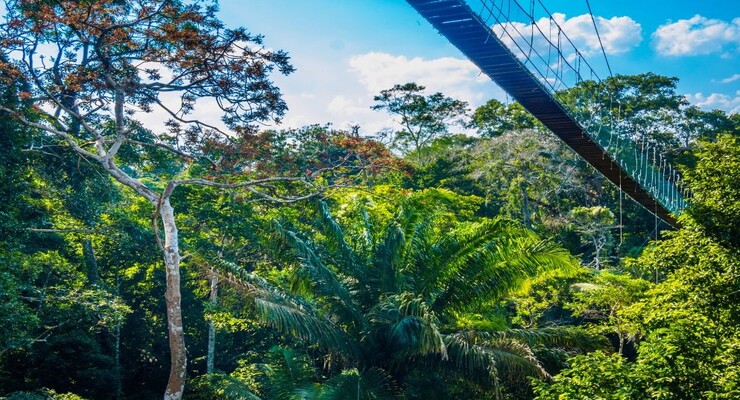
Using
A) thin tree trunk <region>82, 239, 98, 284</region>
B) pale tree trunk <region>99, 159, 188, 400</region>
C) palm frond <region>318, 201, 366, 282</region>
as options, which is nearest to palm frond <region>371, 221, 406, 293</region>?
palm frond <region>318, 201, 366, 282</region>

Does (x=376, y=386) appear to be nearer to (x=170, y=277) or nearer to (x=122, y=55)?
(x=170, y=277)

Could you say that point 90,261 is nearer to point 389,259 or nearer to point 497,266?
point 389,259

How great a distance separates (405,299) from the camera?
267 inches

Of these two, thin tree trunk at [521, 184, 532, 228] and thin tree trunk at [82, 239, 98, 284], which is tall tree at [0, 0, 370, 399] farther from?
thin tree trunk at [521, 184, 532, 228]

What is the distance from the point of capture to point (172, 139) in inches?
361

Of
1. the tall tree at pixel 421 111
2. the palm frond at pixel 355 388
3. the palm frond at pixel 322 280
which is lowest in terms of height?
the palm frond at pixel 355 388

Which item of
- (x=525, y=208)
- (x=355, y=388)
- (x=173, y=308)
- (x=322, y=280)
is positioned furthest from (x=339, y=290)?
(x=525, y=208)

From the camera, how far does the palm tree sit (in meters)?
6.44

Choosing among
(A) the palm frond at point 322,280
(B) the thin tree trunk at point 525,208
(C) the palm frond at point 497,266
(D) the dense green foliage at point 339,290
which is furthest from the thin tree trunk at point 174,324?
(B) the thin tree trunk at point 525,208

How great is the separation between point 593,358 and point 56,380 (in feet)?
35.2

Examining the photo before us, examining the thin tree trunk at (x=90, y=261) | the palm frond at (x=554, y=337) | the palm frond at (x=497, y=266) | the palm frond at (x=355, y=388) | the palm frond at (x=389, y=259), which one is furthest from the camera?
the thin tree trunk at (x=90, y=261)

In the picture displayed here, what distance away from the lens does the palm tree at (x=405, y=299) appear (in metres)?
6.44

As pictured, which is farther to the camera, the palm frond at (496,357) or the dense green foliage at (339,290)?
the palm frond at (496,357)

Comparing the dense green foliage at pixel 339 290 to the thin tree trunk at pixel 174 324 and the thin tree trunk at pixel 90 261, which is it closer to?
the thin tree trunk at pixel 90 261
